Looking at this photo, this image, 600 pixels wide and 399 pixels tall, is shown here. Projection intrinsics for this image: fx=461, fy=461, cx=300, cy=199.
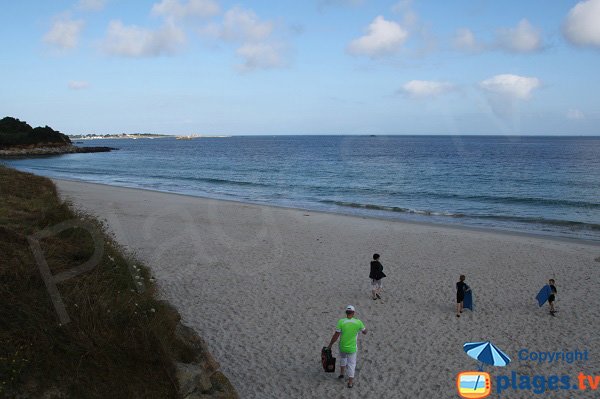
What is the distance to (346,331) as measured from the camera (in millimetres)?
7938

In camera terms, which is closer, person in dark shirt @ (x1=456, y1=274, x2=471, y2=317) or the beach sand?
the beach sand

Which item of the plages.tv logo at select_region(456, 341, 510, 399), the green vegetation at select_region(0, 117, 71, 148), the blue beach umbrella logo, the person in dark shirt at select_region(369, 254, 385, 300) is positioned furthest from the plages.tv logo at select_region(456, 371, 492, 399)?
the green vegetation at select_region(0, 117, 71, 148)

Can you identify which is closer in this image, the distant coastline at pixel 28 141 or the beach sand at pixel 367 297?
the beach sand at pixel 367 297

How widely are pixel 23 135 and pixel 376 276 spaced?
100474mm

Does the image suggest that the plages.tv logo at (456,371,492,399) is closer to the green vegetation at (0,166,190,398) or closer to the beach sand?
the beach sand

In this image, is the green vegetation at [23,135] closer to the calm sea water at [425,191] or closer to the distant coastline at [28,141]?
the distant coastline at [28,141]

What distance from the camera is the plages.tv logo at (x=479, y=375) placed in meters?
8.09

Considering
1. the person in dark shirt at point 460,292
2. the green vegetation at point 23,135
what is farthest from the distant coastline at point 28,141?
the person in dark shirt at point 460,292

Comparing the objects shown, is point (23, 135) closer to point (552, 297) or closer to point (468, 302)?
point (468, 302)

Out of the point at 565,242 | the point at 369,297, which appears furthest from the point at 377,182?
the point at 369,297

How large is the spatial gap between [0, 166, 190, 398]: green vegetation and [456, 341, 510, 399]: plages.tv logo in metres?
4.98

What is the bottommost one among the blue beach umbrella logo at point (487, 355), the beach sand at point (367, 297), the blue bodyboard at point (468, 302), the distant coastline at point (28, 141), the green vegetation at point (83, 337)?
the beach sand at point (367, 297)

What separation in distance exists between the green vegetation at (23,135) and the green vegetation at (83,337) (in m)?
96.3

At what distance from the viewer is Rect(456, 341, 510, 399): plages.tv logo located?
8.09 meters
